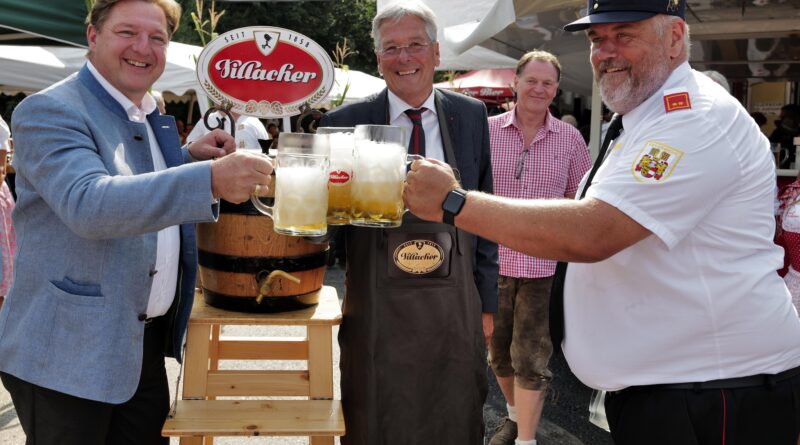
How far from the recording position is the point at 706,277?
177 cm

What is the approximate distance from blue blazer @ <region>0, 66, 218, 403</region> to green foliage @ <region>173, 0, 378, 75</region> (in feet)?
70.7

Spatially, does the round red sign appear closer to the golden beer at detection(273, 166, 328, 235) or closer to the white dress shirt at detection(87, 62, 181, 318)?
the white dress shirt at detection(87, 62, 181, 318)

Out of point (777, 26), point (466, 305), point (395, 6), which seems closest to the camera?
point (466, 305)

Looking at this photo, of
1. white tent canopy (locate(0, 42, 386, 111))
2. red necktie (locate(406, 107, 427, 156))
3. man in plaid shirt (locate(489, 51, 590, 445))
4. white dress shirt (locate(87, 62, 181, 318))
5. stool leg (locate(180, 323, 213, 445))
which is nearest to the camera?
white dress shirt (locate(87, 62, 181, 318))

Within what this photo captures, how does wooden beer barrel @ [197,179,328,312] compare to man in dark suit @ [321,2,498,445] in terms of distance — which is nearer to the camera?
wooden beer barrel @ [197,179,328,312]

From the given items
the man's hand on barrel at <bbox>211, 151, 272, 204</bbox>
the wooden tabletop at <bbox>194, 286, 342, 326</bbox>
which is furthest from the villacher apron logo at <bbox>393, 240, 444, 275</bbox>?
the man's hand on barrel at <bbox>211, 151, 272, 204</bbox>

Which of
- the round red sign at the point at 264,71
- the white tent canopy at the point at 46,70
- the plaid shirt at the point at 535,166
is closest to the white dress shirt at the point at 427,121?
the round red sign at the point at 264,71

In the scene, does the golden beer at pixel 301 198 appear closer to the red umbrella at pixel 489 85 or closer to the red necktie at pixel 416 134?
the red necktie at pixel 416 134

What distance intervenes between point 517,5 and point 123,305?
3.29m

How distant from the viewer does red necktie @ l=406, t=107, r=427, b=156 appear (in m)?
2.59

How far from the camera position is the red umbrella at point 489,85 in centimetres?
1450

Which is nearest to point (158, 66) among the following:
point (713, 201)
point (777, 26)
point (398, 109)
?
point (398, 109)

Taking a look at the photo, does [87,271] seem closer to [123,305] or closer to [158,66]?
[123,305]

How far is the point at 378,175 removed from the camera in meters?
1.72
